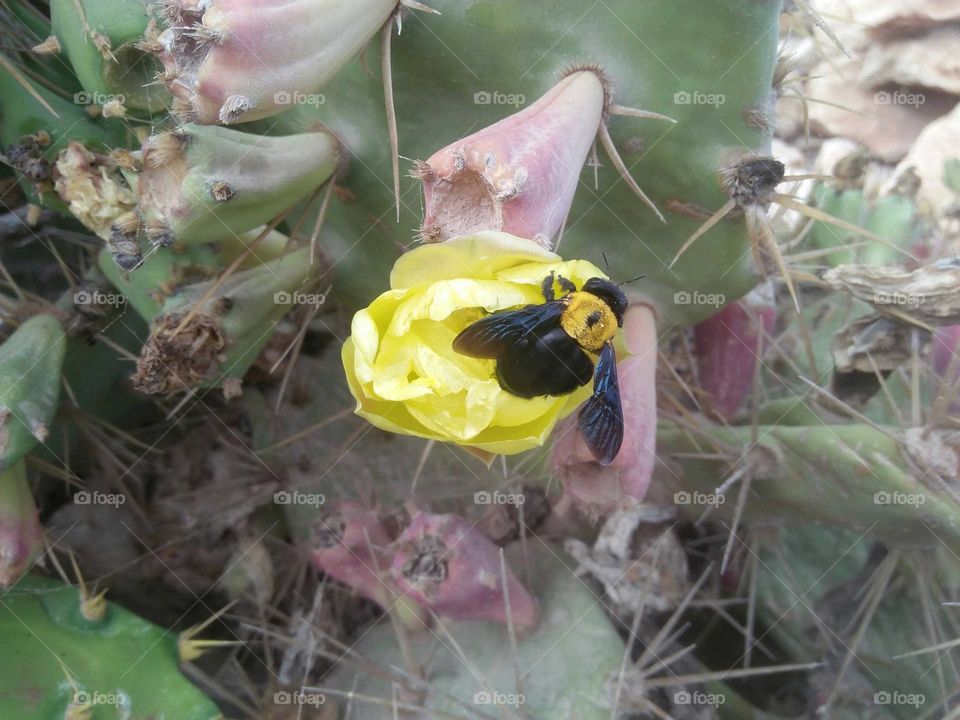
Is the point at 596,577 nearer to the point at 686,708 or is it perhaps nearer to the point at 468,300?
the point at 686,708

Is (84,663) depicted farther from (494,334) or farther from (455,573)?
(494,334)

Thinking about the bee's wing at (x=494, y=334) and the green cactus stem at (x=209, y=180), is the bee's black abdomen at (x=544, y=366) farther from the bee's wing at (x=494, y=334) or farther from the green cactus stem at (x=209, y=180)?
the green cactus stem at (x=209, y=180)

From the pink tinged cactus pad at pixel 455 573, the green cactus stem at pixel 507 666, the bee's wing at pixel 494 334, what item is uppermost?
the bee's wing at pixel 494 334

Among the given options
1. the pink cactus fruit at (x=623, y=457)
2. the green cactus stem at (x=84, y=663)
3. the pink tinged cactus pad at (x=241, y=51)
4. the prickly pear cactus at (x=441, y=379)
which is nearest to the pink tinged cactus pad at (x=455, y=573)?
the prickly pear cactus at (x=441, y=379)

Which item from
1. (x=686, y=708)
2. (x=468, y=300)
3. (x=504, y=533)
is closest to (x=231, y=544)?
(x=504, y=533)

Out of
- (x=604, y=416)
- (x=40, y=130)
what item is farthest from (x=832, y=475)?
(x=40, y=130)

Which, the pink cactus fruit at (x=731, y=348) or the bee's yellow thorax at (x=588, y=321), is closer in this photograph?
the bee's yellow thorax at (x=588, y=321)

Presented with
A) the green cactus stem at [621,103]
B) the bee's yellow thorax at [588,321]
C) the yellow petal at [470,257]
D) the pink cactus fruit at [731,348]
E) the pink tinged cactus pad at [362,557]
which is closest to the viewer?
the yellow petal at [470,257]

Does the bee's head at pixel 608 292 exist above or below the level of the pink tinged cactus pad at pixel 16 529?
above
